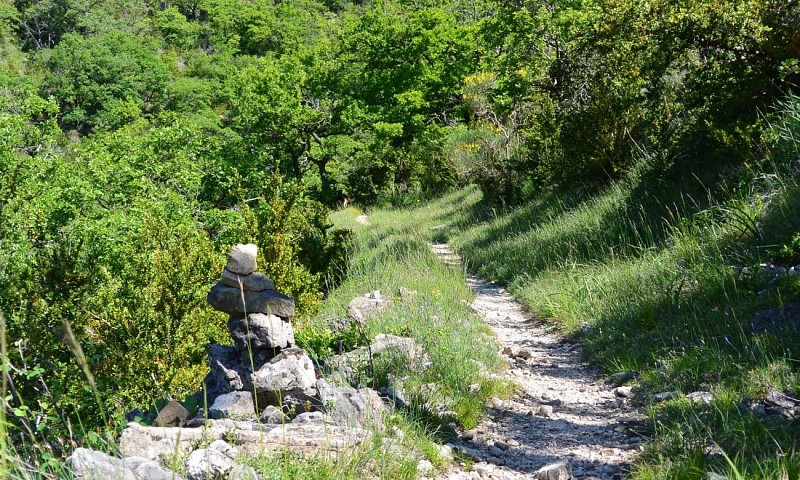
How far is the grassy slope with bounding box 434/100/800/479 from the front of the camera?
146 inches

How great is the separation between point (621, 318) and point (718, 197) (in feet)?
8.31

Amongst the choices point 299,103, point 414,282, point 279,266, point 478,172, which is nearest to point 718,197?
point 414,282

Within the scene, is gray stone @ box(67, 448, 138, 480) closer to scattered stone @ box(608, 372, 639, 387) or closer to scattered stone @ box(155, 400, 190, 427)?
scattered stone @ box(155, 400, 190, 427)

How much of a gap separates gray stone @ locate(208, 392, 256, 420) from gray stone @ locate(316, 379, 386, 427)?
443 millimetres

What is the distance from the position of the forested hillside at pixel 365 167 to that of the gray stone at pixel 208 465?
533 mm

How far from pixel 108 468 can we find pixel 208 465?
45 centimetres

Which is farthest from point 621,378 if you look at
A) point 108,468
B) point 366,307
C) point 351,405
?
point 108,468

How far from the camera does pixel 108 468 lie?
9.00ft

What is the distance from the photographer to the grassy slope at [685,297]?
12.2 feet

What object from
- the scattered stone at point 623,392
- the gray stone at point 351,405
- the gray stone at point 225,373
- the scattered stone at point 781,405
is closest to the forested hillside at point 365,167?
the scattered stone at point 623,392


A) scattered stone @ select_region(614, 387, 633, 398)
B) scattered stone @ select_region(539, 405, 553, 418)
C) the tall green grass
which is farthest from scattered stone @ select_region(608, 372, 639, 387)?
the tall green grass

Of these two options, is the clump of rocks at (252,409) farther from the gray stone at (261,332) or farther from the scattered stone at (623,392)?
the scattered stone at (623,392)

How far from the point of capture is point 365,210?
94.6 ft

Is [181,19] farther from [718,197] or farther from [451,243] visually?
[718,197]
